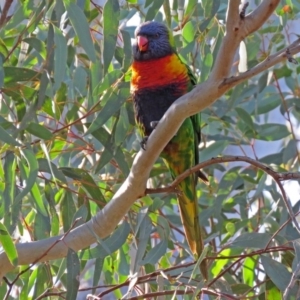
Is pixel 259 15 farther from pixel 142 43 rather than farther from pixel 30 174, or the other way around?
pixel 142 43

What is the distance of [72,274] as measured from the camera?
1.28 metres

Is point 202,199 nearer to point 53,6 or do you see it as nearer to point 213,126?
point 213,126

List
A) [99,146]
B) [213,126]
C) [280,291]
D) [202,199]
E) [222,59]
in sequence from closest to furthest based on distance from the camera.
Answer: [222,59], [280,291], [99,146], [213,126], [202,199]

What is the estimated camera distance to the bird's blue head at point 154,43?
1812mm

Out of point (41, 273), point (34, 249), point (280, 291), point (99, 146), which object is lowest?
point (280, 291)

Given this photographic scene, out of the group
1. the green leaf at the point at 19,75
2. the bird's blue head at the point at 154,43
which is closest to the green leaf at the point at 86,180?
the green leaf at the point at 19,75

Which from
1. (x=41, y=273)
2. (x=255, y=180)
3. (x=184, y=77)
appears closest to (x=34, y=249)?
(x=41, y=273)

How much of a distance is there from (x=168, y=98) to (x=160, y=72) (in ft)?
0.27

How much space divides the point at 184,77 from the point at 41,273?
0.64 meters

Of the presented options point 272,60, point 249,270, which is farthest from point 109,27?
point 249,270

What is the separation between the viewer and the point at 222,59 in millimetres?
1059

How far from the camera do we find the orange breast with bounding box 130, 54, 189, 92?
5.75 feet

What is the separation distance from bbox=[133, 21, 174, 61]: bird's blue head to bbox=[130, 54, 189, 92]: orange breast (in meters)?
0.02

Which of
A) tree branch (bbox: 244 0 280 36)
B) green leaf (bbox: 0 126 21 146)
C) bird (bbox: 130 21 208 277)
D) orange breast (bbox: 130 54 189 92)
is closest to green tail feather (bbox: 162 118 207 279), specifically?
bird (bbox: 130 21 208 277)
